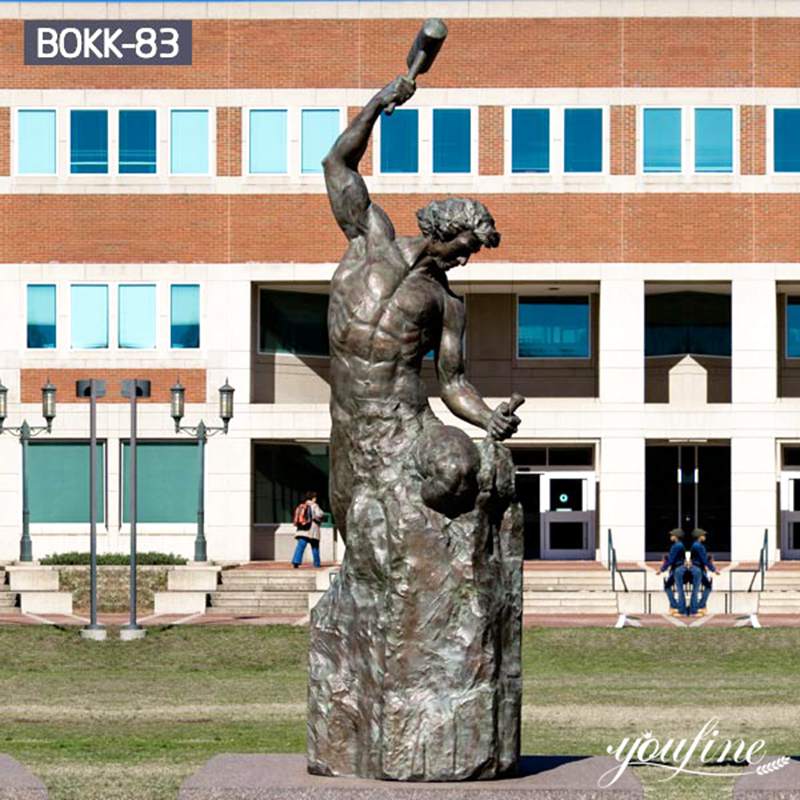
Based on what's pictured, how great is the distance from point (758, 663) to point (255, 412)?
2293cm

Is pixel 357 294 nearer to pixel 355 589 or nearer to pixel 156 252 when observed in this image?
pixel 355 589

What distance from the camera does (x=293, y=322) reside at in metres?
52.8

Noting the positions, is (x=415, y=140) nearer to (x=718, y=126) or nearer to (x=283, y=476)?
(x=718, y=126)

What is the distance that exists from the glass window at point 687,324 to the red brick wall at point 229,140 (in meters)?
10.9

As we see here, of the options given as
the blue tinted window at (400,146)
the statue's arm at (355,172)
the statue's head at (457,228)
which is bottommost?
the statue's head at (457,228)

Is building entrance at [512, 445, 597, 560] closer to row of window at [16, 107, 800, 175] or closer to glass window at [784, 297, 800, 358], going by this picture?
glass window at [784, 297, 800, 358]

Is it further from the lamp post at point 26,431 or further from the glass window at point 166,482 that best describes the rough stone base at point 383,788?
the glass window at point 166,482

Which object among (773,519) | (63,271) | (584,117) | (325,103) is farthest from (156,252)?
(773,519)

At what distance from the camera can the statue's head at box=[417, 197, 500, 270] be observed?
42.6ft

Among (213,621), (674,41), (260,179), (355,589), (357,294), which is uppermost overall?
(674,41)

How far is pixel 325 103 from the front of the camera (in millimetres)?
50562

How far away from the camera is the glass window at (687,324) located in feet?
174

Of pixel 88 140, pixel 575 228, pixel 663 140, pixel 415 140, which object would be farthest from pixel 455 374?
pixel 88 140

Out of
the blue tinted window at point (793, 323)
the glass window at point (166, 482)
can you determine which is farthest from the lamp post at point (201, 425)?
the blue tinted window at point (793, 323)
